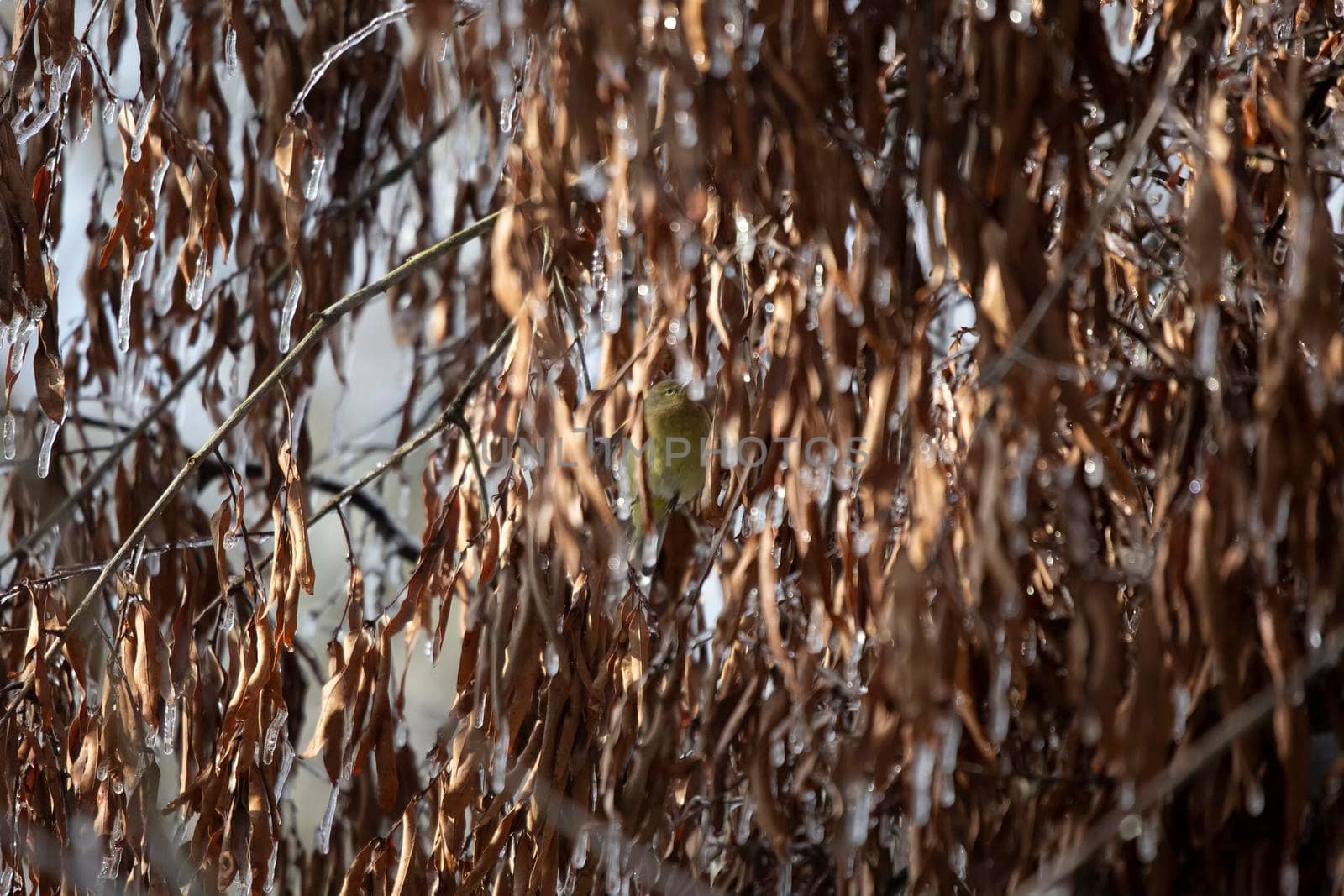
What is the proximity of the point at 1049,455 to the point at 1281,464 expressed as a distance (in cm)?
16

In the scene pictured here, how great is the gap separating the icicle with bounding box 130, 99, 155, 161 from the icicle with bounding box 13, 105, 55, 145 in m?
0.09

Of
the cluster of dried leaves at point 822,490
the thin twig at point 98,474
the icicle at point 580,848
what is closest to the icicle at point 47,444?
the cluster of dried leaves at point 822,490

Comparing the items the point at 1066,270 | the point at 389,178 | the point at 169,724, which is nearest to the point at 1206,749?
the point at 1066,270

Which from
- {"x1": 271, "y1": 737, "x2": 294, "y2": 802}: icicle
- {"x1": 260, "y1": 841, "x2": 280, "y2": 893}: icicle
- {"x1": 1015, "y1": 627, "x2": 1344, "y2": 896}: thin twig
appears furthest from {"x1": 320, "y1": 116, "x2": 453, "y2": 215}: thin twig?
{"x1": 1015, "y1": 627, "x2": 1344, "y2": 896}: thin twig

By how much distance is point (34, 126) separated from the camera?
4.88 feet

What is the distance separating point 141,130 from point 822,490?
36.3 inches

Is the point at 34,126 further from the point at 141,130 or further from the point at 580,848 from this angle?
the point at 580,848

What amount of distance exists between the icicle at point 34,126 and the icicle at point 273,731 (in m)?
0.72

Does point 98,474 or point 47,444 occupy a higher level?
point 98,474

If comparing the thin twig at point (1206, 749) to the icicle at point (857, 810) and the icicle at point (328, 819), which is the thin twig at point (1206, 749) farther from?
the icicle at point (328, 819)

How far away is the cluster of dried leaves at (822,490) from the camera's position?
916mm

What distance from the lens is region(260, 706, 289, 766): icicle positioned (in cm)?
136

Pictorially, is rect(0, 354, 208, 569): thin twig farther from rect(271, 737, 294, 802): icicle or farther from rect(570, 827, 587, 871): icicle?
rect(570, 827, 587, 871): icicle

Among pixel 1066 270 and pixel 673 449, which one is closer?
pixel 1066 270
